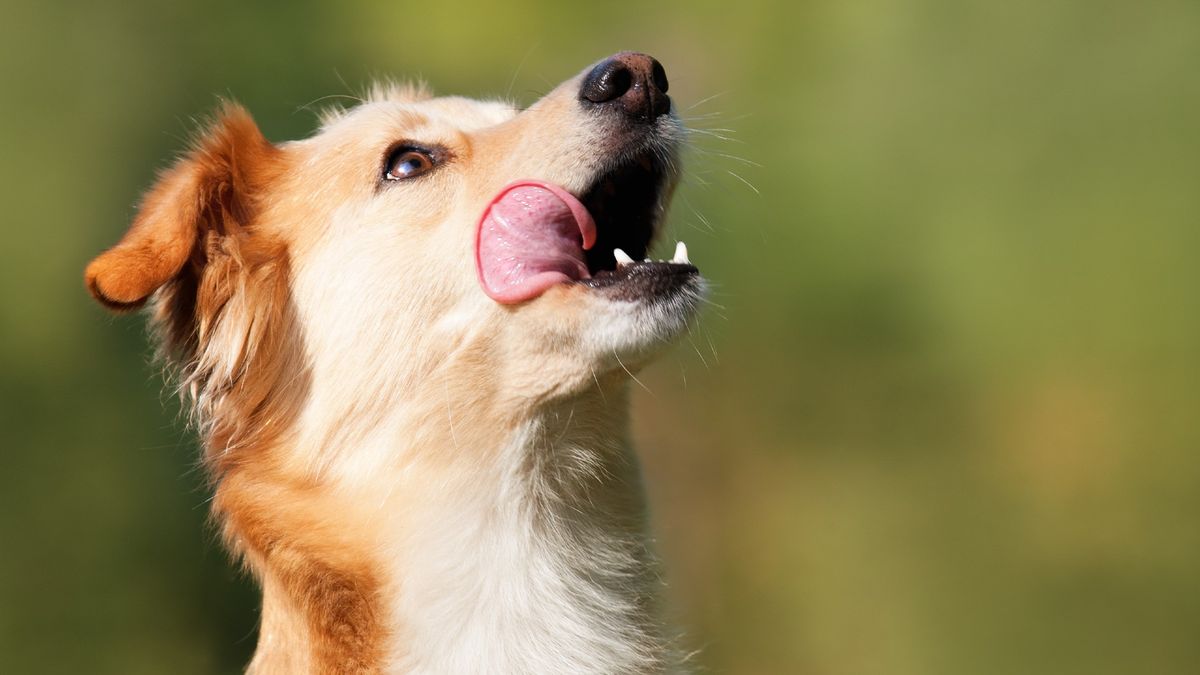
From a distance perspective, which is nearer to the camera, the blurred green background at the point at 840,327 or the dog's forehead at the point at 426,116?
the dog's forehead at the point at 426,116

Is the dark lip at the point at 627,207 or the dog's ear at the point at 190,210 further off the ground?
the dark lip at the point at 627,207

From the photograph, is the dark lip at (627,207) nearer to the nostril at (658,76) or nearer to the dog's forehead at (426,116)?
the nostril at (658,76)

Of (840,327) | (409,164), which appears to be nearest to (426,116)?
(409,164)

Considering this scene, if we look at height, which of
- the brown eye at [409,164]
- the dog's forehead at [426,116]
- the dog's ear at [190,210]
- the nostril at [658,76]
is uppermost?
the nostril at [658,76]

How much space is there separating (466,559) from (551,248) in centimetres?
75

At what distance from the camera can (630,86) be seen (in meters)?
2.99

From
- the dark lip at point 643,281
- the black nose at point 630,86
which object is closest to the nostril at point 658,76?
the black nose at point 630,86

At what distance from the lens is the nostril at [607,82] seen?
293cm

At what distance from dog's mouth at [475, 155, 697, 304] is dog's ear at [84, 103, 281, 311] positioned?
74cm

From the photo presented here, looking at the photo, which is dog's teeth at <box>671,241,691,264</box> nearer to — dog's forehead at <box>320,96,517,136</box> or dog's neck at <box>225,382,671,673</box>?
dog's neck at <box>225,382,671,673</box>

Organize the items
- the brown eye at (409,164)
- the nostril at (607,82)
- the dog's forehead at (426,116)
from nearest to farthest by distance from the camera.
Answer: the nostril at (607,82), the brown eye at (409,164), the dog's forehead at (426,116)

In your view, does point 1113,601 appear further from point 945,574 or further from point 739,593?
point 739,593

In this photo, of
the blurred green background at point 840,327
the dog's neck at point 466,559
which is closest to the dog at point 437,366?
the dog's neck at point 466,559

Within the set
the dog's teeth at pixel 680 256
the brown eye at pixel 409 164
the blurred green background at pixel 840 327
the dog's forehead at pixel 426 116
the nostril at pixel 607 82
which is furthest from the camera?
the blurred green background at pixel 840 327
